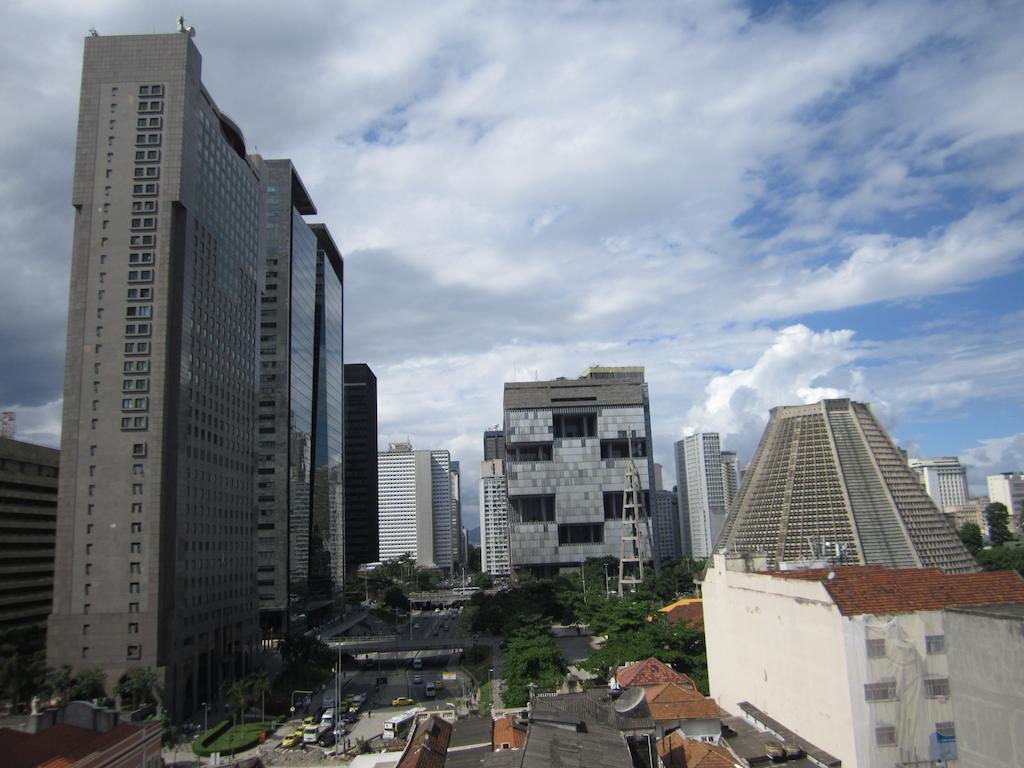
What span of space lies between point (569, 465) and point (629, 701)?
428 ft

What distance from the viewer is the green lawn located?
57375 millimetres

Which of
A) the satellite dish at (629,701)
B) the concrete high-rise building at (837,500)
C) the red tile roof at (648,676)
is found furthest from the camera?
the concrete high-rise building at (837,500)

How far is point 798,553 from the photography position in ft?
283

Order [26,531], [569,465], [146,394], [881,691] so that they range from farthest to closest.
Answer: [569,465] < [26,531] < [146,394] < [881,691]

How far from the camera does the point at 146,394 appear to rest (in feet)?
231

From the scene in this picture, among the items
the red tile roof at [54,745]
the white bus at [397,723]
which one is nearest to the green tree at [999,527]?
the white bus at [397,723]

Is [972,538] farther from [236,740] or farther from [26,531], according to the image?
[26,531]

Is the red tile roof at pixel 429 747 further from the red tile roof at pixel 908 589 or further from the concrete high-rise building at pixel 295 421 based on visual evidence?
the concrete high-rise building at pixel 295 421

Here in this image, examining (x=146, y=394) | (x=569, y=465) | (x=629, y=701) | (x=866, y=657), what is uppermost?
(x=146, y=394)

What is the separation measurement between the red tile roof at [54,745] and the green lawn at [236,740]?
70.0 ft

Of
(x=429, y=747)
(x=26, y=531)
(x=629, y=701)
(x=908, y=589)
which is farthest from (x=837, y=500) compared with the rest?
(x=26, y=531)

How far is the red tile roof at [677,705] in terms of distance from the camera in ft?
143

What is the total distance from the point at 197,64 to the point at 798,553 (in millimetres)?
83712

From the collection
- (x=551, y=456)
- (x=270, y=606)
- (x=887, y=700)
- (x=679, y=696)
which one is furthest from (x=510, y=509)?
(x=887, y=700)
